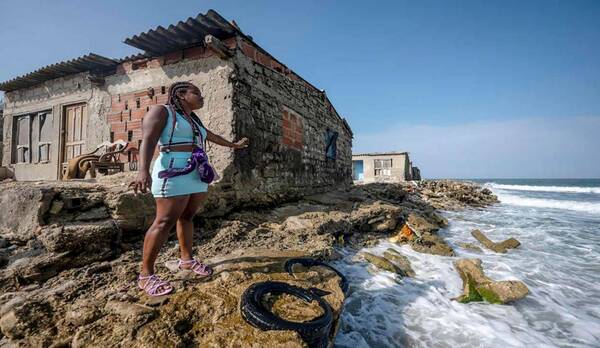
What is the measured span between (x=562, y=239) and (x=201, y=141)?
9.59 meters

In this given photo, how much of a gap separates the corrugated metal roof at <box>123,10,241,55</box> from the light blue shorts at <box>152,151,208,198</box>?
10.2 feet

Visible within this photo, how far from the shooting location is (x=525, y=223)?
9.56m

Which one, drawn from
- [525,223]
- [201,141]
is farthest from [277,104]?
[525,223]

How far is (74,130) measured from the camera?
6.18m

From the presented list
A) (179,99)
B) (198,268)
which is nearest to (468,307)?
(198,268)

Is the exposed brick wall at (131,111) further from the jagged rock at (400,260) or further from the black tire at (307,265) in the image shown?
the jagged rock at (400,260)

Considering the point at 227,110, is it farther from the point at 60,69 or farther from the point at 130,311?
the point at 60,69

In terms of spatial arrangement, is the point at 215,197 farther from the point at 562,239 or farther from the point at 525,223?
the point at 525,223

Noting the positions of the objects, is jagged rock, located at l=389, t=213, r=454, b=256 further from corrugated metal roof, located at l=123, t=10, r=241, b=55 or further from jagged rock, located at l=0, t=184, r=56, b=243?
jagged rock, located at l=0, t=184, r=56, b=243

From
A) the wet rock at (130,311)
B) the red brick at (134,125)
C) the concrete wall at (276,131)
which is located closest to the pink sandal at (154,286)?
the wet rock at (130,311)

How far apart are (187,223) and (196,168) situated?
56 cm

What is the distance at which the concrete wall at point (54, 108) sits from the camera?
5.68 metres

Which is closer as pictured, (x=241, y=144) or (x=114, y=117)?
(x=241, y=144)

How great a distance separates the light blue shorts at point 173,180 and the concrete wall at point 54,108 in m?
4.52
